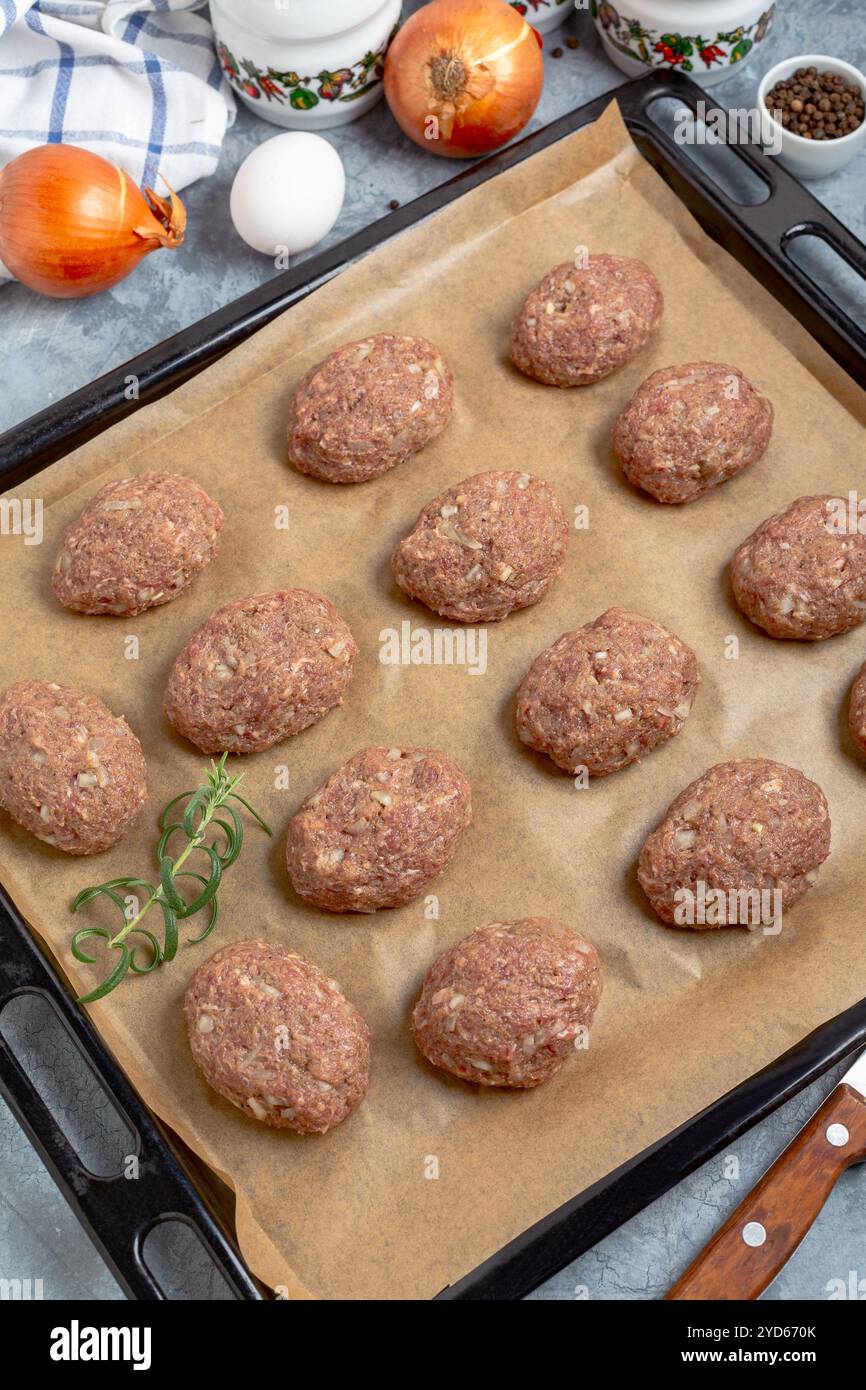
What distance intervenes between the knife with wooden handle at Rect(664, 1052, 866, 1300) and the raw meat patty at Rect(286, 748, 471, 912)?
1.00m

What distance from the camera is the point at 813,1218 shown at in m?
2.99

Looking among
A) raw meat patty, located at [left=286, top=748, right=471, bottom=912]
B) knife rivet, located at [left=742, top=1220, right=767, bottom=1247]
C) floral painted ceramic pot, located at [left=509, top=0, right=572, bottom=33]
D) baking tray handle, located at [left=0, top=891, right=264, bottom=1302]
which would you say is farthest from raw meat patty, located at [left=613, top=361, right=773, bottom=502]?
baking tray handle, located at [left=0, top=891, right=264, bottom=1302]

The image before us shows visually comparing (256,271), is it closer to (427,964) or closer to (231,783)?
(231,783)

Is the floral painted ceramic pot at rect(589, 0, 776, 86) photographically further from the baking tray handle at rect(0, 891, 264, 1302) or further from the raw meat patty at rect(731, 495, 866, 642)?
the baking tray handle at rect(0, 891, 264, 1302)

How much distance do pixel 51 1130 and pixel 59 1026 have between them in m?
0.35

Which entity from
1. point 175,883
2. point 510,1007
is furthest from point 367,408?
point 510,1007

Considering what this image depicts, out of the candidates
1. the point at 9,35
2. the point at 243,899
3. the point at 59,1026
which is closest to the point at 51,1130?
the point at 59,1026

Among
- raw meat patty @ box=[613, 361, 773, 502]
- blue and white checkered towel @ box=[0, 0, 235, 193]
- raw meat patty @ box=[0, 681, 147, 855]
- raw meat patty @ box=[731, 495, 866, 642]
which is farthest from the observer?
blue and white checkered towel @ box=[0, 0, 235, 193]

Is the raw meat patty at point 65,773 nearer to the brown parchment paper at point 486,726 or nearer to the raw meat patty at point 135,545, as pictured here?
the brown parchment paper at point 486,726

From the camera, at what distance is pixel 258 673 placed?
320 cm

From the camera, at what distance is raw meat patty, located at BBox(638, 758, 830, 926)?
120 inches

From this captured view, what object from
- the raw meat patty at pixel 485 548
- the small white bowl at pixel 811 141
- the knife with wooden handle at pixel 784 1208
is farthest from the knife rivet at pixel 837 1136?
the small white bowl at pixel 811 141

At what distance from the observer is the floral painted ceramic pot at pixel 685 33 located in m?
3.73

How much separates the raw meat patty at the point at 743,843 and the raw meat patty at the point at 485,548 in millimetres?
680
